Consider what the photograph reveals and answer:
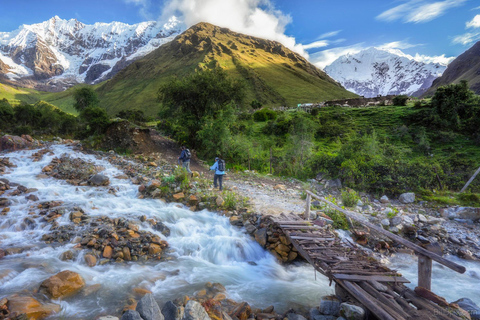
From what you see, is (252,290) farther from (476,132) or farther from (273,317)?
(476,132)

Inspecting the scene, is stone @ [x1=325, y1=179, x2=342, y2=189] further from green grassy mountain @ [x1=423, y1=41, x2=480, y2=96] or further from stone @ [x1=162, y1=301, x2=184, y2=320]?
green grassy mountain @ [x1=423, y1=41, x2=480, y2=96]

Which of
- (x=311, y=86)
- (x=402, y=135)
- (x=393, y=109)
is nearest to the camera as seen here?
(x=402, y=135)

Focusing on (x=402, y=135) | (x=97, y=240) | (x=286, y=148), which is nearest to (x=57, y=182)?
(x=97, y=240)

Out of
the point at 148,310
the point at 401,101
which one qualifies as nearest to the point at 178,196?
the point at 148,310

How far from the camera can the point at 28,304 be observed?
4598mm

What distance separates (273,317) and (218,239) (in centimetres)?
395

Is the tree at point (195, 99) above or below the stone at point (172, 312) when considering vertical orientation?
above

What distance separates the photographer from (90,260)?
655cm

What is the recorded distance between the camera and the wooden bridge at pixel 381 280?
4.37m

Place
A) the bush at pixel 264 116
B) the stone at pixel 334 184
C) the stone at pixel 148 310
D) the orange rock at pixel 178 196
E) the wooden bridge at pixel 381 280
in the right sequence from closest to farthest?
the stone at pixel 148 310 < the wooden bridge at pixel 381 280 < the orange rock at pixel 178 196 < the stone at pixel 334 184 < the bush at pixel 264 116

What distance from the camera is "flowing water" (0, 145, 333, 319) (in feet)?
18.5

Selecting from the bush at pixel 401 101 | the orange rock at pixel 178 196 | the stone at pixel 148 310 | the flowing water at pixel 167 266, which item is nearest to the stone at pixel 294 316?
the flowing water at pixel 167 266

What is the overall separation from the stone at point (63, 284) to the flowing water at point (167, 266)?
0.74ft

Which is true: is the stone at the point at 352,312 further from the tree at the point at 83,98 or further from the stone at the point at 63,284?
the tree at the point at 83,98
